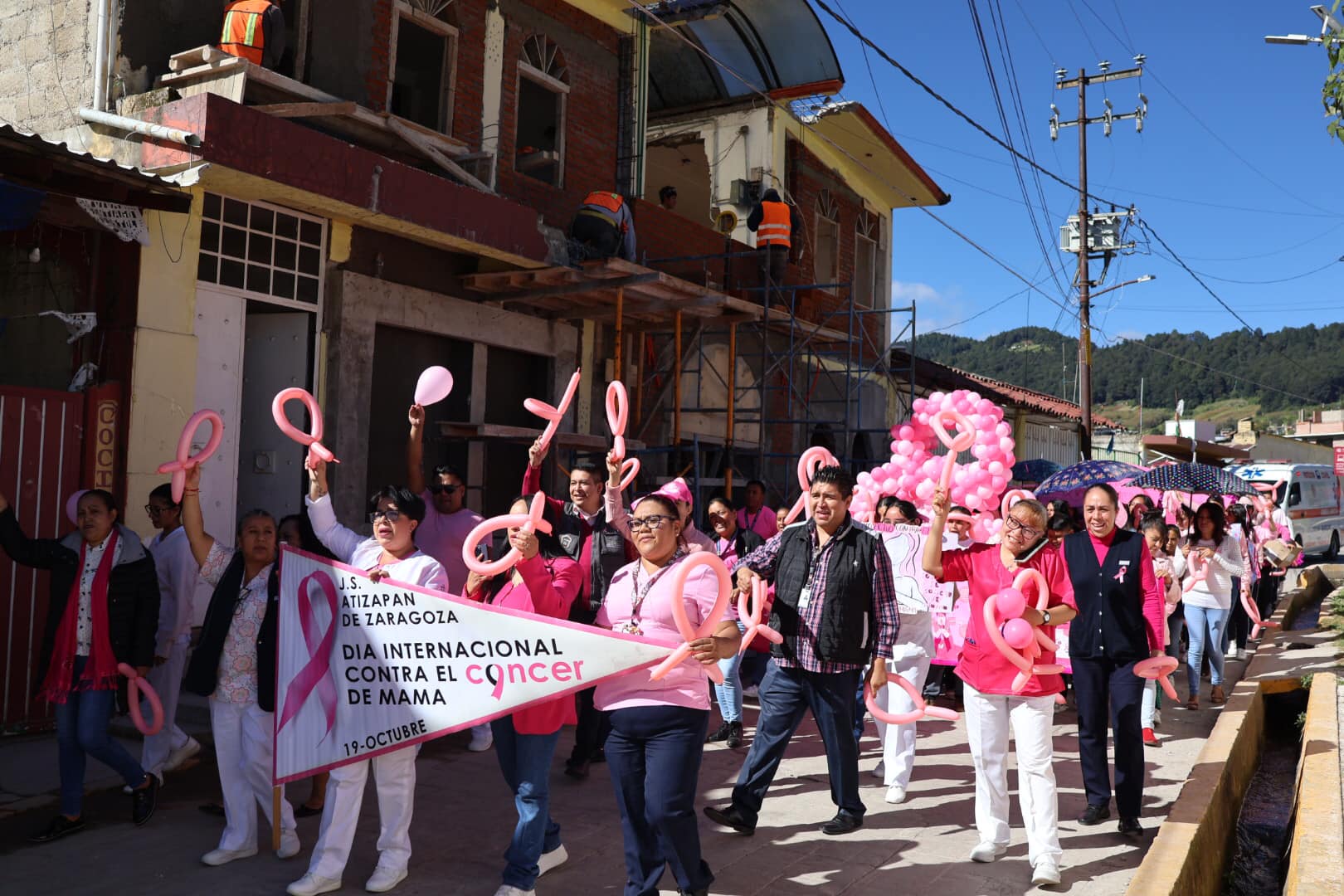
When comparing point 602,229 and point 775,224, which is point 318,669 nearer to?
point 602,229

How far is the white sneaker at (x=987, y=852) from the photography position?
5.06 meters

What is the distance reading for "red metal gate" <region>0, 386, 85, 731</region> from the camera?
22.1 feet

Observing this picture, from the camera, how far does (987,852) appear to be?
5055 millimetres

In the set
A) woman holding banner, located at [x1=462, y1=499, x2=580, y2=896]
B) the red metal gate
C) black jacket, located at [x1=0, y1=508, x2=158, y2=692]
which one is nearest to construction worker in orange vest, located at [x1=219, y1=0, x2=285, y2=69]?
the red metal gate

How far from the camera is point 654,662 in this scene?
412 centimetres

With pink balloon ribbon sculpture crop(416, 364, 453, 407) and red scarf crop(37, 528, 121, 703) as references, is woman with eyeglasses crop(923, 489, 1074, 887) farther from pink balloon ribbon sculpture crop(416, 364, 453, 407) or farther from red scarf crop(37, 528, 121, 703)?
red scarf crop(37, 528, 121, 703)

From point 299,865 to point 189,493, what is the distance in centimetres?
176

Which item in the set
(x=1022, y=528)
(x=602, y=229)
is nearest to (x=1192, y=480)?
(x=602, y=229)

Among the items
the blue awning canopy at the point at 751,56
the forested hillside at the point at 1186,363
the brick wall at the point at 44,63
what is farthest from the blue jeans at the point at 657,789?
the forested hillside at the point at 1186,363

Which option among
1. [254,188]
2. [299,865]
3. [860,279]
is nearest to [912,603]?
[299,865]

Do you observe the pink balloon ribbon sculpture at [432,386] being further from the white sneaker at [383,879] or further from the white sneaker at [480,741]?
the white sneaker at [480,741]

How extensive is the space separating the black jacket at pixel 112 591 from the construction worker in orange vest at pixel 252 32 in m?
4.37

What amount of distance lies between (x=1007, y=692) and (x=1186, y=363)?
326ft

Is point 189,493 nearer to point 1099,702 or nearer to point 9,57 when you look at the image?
point 1099,702
